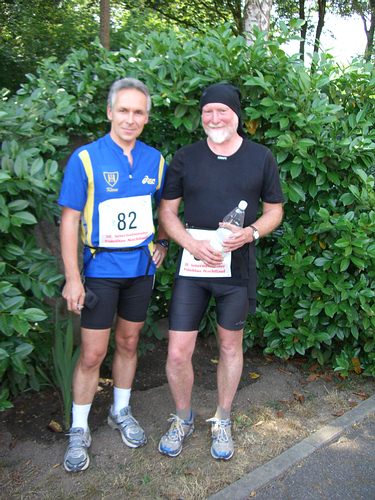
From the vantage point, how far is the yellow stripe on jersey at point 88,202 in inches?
99.7

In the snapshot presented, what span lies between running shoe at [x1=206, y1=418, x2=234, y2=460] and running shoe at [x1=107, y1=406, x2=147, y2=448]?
0.41m

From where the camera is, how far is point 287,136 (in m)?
3.32

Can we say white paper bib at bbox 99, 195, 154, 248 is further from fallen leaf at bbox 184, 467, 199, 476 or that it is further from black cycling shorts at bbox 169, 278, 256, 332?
fallen leaf at bbox 184, 467, 199, 476

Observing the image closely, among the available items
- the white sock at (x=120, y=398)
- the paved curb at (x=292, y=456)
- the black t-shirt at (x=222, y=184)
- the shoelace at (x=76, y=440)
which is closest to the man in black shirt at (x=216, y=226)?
the black t-shirt at (x=222, y=184)

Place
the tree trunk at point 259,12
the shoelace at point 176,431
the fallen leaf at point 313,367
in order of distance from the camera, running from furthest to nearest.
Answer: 1. the tree trunk at point 259,12
2. the fallen leaf at point 313,367
3. the shoelace at point 176,431

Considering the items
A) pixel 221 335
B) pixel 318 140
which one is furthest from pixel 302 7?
pixel 221 335

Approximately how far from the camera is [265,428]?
329 centimetres

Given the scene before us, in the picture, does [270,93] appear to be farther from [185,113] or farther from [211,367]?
[211,367]

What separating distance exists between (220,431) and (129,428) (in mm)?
537

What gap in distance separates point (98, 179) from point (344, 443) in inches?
86.6

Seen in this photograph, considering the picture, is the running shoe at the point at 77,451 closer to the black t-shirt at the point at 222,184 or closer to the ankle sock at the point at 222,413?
the ankle sock at the point at 222,413

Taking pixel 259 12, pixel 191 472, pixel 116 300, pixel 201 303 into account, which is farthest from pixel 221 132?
pixel 259 12

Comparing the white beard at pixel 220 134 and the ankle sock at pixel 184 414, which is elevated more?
the white beard at pixel 220 134

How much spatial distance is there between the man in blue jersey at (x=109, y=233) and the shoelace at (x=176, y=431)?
0.49m
